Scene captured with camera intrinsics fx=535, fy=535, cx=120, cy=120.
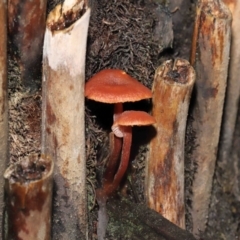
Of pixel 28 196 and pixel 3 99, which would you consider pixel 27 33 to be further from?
pixel 28 196

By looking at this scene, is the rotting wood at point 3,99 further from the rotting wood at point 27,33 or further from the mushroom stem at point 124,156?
the mushroom stem at point 124,156

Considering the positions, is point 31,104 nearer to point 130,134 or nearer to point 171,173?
point 130,134

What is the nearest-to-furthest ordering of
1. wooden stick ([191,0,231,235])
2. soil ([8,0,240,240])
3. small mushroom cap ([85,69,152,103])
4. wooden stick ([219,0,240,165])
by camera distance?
small mushroom cap ([85,69,152,103]) < soil ([8,0,240,240]) < wooden stick ([191,0,231,235]) < wooden stick ([219,0,240,165])

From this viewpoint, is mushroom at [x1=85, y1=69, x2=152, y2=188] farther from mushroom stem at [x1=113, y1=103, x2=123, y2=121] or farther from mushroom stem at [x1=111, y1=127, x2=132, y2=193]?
mushroom stem at [x1=111, y1=127, x2=132, y2=193]

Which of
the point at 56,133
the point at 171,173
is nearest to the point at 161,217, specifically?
the point at 171,173

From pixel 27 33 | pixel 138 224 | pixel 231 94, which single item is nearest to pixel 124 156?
pixel 138 224

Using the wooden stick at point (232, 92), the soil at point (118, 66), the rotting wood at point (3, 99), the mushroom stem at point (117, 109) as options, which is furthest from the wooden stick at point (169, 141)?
the rotting wood at point (3, 99)

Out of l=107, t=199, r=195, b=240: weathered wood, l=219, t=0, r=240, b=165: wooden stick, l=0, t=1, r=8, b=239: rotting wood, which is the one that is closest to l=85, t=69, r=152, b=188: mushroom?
l=0, t=1, r=8, b=239: rotting wood
